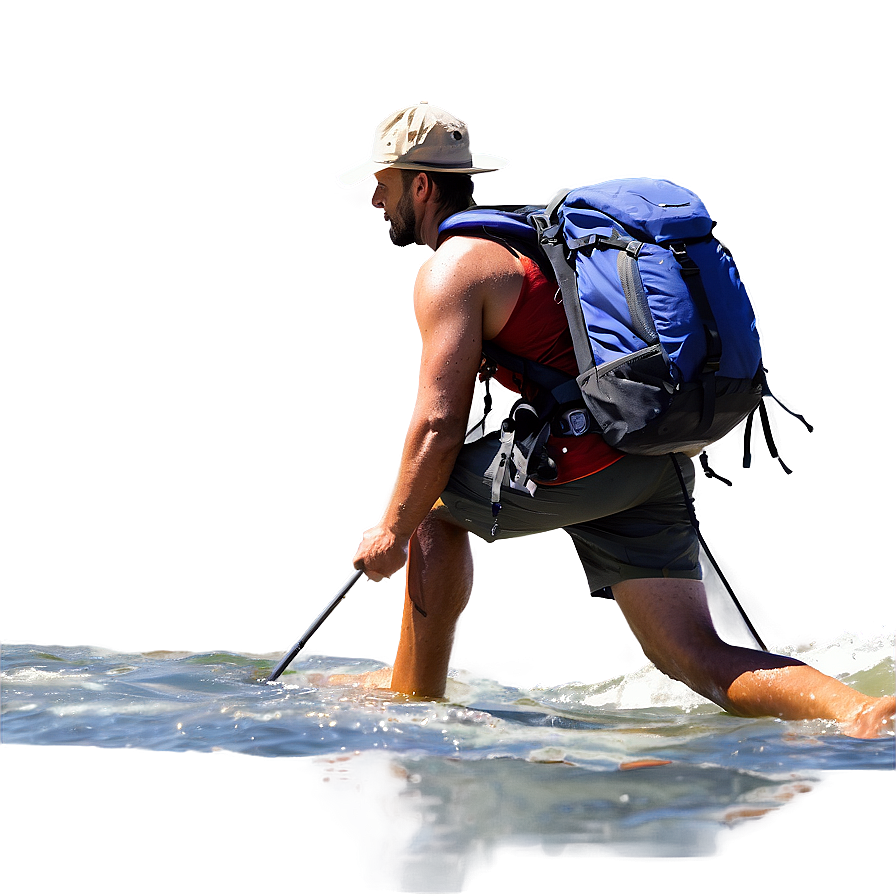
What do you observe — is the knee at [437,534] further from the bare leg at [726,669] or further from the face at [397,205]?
the face at [397,205]

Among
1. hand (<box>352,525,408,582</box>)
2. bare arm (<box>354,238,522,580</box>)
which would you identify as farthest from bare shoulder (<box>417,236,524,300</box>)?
hand (<box>352,525,408,582</box>)

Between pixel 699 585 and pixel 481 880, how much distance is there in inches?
53.8

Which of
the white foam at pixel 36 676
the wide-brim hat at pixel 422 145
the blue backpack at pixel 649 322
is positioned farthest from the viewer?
the white foam at pixel 36 676

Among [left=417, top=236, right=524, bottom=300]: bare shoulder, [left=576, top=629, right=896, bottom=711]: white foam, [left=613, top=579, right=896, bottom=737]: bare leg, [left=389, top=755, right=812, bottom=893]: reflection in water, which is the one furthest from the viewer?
[left=576, top=629, right=896, bottom=711]: white foam

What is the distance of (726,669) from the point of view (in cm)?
245

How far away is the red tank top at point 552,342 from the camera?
8.14ft

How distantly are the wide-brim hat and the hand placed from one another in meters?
Result: 0.97

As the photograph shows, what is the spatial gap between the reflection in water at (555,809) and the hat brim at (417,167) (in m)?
1.55

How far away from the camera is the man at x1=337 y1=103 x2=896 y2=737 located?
2.44 m

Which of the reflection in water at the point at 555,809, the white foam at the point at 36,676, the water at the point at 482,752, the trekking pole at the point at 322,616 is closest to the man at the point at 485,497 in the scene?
the water at the point at 482,752

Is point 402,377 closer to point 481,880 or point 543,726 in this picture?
point 543,726

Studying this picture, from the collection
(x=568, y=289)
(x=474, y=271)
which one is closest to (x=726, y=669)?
(x=568, y=289)

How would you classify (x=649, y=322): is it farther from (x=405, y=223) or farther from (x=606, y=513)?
(x=405, y=223)

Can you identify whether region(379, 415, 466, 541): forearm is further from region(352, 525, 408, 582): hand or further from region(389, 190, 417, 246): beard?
region(389, 190, 417, 246): beard
